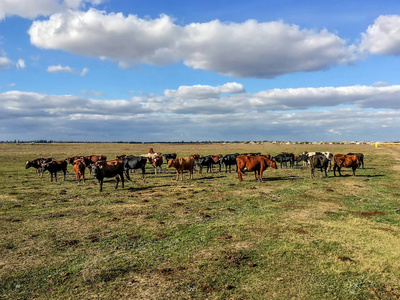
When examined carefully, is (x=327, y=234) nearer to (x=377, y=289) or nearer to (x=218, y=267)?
(x=377, y=289)

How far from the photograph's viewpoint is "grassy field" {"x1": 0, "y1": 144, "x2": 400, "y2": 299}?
18.9 feet

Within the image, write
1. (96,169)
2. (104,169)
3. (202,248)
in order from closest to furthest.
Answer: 1. (202,248)
2. (96,169)
3. (104,169)

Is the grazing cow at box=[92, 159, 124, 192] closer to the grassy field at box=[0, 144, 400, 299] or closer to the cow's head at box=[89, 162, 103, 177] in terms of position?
the cow's head at box=[89, 162, 103, 177]

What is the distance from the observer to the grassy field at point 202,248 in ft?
18.9

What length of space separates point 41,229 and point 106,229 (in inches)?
97.6

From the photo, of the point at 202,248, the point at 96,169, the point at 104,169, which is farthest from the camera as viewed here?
the point at 104,169

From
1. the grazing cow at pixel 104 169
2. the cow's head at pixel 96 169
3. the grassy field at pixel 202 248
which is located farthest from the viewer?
the grazing cow at pixel 104 169

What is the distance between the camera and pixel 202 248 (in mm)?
7770

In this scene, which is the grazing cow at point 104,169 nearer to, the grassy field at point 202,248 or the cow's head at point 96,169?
the cow's head at point 96,169

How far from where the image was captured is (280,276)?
616 cm

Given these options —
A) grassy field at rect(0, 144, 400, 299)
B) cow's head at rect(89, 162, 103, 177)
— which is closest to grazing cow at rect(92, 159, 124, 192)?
cow's head at rect(89, 162, 103, 177)

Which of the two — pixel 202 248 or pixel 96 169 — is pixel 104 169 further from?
pixel 202 248

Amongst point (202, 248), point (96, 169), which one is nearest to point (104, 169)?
point (96, 169)

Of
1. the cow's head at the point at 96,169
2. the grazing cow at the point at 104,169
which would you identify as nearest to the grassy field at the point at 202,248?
the cow's head at the point at 96,169
